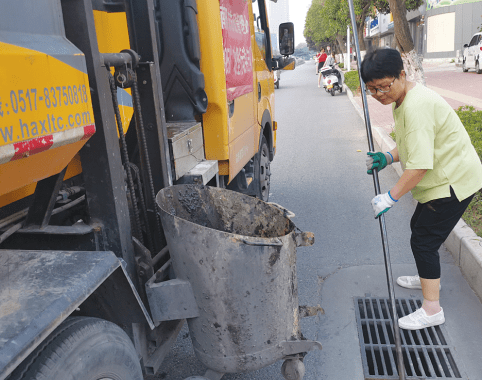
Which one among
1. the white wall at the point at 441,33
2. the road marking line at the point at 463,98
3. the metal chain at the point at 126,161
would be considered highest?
the white wall at the point at 441,33

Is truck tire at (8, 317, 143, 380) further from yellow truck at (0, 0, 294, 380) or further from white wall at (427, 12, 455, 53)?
white wall at (427, 12, 455, 53)

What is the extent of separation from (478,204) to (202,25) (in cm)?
331

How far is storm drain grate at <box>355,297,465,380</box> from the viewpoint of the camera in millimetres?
2693

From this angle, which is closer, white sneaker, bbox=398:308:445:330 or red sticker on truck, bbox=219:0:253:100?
white sneaker, bbox=398:308:445:330

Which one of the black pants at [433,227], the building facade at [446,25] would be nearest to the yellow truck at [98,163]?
the black pants at [433,227]

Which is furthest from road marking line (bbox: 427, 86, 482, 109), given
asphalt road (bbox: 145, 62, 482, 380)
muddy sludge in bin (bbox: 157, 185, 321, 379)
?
muddy sludge in bin (bbox: 157, 185, 321, 379)

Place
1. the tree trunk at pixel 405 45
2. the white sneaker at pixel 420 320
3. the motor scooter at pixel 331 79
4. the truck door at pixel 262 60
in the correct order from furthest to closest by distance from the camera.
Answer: the motor scooter at pixel 331 79, the tree trunk at pixel 405 45, the truck door at pixel 262 60, the white sneaker at pixel 420 320

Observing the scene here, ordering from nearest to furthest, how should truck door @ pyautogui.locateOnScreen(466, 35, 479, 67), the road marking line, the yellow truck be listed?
the yellow truck
the road marking line
truck door @ pyautogui.locateOnScreen(466, 35, 479, 67)

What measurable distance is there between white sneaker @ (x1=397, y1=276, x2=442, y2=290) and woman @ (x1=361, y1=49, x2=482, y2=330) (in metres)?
0.47

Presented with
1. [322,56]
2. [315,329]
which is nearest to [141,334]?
[315,329]

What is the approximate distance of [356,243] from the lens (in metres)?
4.52

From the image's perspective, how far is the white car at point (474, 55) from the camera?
2208 centimetres

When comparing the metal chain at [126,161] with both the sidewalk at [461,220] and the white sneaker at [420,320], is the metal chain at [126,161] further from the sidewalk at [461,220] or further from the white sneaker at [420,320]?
the sidewalk at [461,220]

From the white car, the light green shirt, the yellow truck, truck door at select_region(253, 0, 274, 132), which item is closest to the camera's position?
the yellow truck
